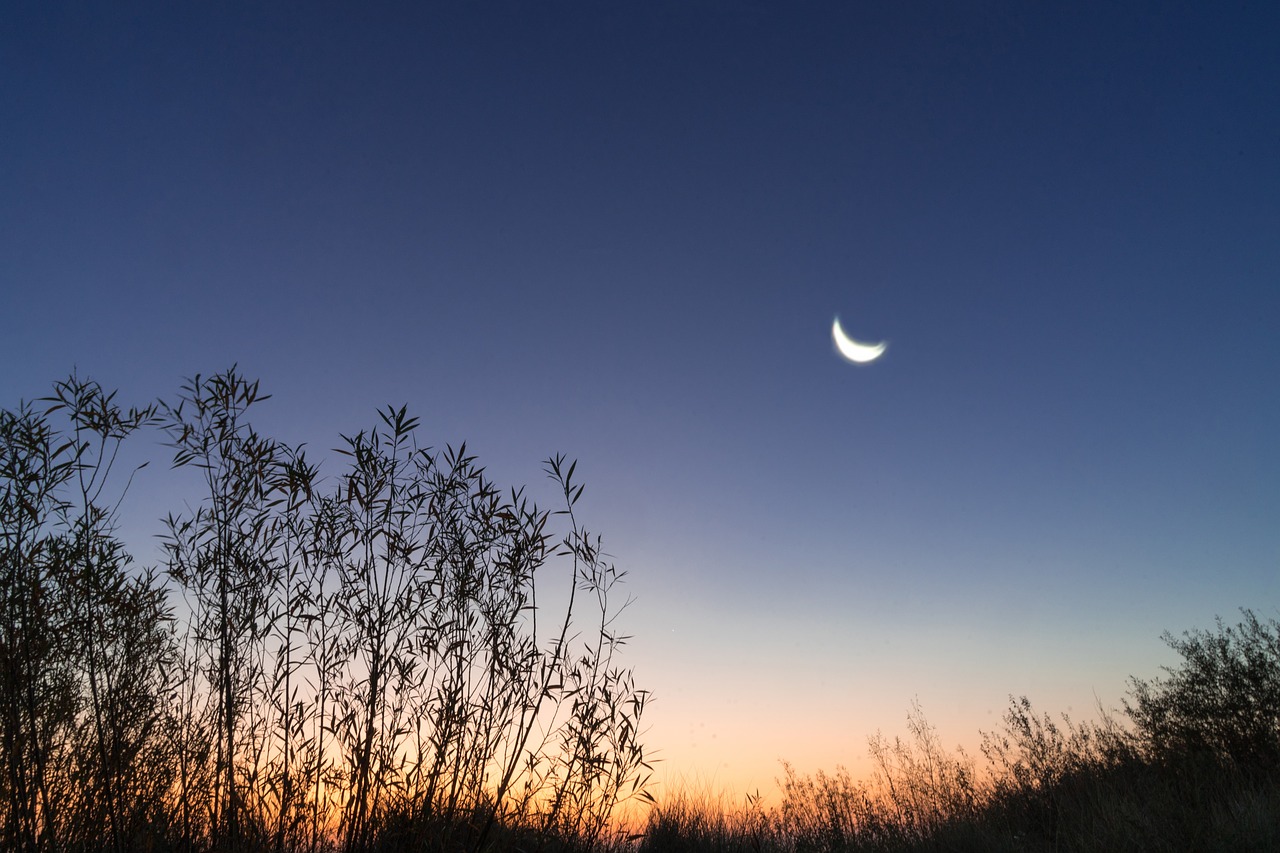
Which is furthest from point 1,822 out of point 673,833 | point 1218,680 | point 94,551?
point 1218,680

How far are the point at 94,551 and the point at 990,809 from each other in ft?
38.4

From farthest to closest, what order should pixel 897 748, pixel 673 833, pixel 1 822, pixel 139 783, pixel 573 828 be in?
pixel 897 748 < pixel 673 833 < pixel 573 828 < pixel 139 783 < pixel 1 822

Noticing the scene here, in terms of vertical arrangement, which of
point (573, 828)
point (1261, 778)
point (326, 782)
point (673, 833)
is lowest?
point (1261, 778)

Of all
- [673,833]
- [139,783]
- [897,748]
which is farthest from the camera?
[897,748]

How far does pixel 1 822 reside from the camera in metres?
4.53

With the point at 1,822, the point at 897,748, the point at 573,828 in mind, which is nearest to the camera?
the point at 1,822

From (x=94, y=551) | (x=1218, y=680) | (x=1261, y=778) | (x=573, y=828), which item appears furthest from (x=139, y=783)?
(x=1218, y=680)

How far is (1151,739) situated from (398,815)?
13.0 metres

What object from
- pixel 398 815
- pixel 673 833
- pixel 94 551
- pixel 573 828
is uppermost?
pixel 94 551

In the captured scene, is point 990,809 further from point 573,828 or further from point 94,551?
point 94,551

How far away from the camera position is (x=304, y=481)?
5.12m

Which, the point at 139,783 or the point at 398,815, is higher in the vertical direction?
the point at 139,783

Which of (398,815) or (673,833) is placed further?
(673,833)

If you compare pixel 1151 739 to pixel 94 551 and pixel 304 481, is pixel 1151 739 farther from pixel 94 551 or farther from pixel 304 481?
pixel 94 551
